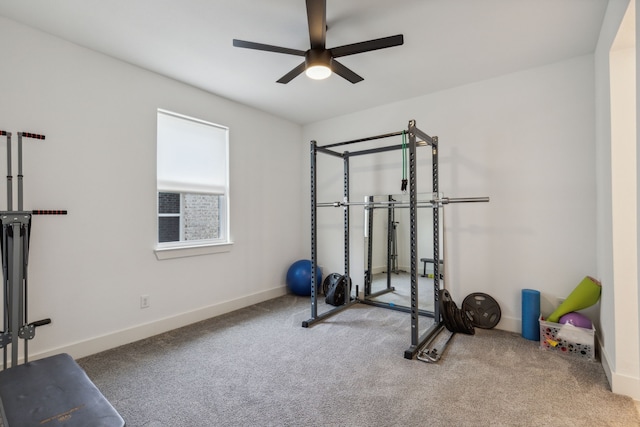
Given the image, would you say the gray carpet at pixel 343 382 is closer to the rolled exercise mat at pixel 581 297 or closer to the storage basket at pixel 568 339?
the storage basket at pixel 568 339

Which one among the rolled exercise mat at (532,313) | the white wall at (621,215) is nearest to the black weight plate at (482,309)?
the rolled exercise mat at (532,313)

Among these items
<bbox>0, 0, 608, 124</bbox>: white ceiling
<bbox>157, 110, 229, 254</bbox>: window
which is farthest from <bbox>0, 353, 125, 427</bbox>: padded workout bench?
<bbox>0, 0, 608, 124</bbox>: white ceiling

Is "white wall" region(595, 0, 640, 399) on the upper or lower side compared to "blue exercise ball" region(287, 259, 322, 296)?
upper

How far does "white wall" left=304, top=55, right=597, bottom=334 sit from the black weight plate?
9 centimetres

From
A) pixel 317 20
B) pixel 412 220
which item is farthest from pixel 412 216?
pixel 317 20

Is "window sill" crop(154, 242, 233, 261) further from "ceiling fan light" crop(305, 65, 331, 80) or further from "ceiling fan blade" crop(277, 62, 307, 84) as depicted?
"ceiling fan light" crop(305, 65, 331, 80)

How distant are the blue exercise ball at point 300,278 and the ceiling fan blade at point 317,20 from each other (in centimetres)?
283

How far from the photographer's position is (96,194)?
2.59 meters

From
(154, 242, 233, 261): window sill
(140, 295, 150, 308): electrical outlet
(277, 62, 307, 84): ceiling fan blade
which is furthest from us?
(154, 242, 233, 261): window sill

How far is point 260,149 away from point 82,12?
2.23 m

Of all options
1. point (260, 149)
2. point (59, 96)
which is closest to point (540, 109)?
point (260, 149)

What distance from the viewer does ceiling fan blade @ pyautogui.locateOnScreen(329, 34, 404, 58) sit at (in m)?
1.92

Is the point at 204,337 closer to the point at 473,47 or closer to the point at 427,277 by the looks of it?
the point at 427,277

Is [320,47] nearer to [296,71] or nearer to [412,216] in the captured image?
[296,71]
